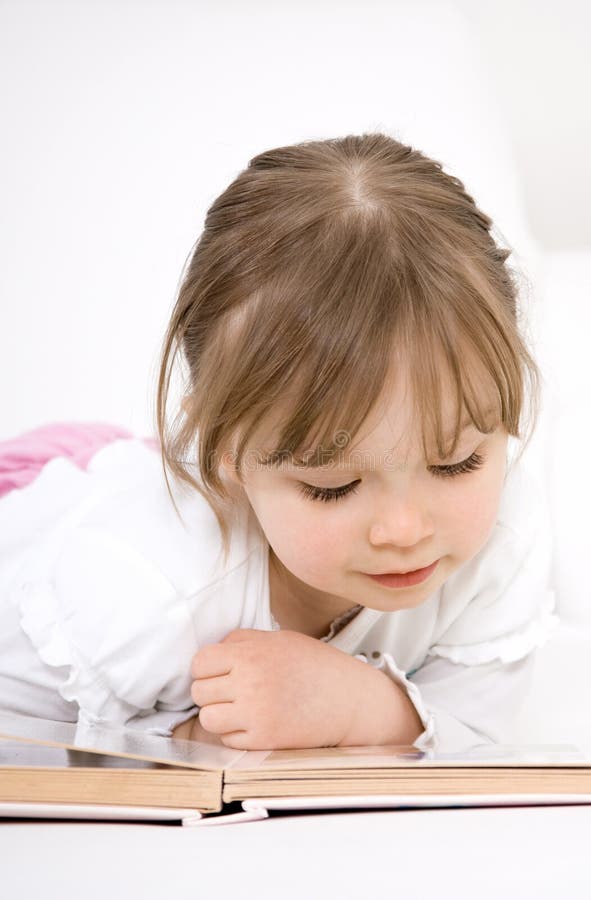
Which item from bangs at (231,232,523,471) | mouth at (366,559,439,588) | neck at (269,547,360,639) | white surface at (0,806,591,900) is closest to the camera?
white surface at (0,806,591,900)

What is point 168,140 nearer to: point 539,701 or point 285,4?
point 285,4

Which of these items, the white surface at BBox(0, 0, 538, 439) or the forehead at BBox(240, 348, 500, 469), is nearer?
the forehead at BBox(240, 348, 500, 469)

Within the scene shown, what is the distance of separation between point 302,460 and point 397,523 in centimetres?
8

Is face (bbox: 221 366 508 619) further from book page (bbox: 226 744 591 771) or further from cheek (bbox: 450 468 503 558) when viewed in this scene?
book page (bbox: 226 744 591 771)

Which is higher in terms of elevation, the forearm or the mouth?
the mouth

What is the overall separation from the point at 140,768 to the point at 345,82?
1711 millimetres

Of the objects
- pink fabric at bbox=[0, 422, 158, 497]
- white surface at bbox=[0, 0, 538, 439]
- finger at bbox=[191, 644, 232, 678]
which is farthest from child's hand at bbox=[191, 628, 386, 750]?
white surface at bbox=[0, 0, 538, 439]

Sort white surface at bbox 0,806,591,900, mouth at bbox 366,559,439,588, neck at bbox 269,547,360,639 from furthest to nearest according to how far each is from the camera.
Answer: neck at bbox 269,547,360,639 → mouth at bbox 366,559,439,588 → white surface at bbox 0,806,591,900

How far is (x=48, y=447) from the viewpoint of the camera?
1.46m

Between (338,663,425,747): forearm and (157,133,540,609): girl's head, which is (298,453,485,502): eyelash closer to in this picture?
(157,133,540,609): girl's head

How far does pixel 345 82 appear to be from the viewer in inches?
84.5

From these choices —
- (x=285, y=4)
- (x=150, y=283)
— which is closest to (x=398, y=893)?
(x=150, y=283)

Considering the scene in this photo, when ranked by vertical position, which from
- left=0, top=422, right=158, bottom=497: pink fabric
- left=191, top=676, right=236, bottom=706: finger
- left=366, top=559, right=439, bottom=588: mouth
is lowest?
left=191, top=676, right=236, bottom=706: finger

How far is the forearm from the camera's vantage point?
0.93 meters
